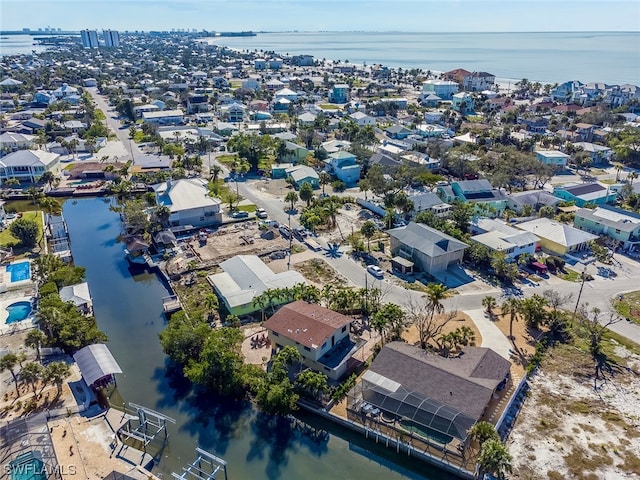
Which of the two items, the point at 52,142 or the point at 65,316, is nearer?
the point at 65,316

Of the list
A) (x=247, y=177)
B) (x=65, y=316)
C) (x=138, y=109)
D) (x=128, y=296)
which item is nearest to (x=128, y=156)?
(x=247, y=177)

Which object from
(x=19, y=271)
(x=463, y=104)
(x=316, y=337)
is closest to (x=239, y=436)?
(x=316, y=337)

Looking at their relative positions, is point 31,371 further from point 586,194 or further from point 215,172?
point 586,194

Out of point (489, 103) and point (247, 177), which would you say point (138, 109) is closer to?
point (247, 177)

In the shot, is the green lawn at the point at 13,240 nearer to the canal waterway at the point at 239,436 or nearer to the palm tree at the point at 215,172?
the canal waterway at the point at 239,436

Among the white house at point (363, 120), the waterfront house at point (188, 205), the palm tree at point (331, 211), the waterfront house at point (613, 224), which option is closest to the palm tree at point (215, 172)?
the waterfront house at point (188, 205)

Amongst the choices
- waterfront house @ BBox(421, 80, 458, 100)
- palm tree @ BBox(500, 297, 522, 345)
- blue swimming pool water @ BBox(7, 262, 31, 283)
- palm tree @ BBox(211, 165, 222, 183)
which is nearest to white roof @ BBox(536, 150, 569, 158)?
palm tree @ BBox(500, 297, 522, 345)
